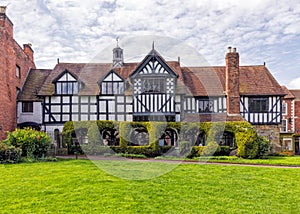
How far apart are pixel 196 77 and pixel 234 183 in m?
14.6

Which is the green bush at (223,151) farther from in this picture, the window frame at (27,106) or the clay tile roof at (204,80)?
the window frame at (27,106)

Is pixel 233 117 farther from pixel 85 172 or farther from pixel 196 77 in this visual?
pixel 85 172

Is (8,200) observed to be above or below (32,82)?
below

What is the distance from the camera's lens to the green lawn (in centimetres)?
615

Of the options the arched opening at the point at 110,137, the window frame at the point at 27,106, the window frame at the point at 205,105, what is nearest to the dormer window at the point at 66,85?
the window frame at the point at 27,106

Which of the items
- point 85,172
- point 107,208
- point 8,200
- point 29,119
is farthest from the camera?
point 29,119

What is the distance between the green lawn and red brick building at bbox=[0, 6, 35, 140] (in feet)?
32.4

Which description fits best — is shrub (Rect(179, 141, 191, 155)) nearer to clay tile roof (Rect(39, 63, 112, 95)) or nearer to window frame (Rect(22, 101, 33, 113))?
clay tile roof (Rect(39, 63, 112, 95))

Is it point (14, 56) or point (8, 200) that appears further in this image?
point (14, 56)

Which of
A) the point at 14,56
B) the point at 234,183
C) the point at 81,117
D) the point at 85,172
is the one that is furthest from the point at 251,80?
the point at 14,56

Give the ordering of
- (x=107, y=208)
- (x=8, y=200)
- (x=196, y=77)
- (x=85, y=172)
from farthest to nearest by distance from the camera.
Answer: (x=196, y=77) → (x=85, y=172) → (x=8, y=200) → (x=107, y=208)

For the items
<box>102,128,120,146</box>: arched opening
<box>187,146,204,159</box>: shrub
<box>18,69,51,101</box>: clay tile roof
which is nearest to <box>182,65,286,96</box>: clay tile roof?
<box>187,146,204,159</box>: shrub

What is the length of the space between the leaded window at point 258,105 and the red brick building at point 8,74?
17283mm

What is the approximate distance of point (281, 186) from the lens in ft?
27.5
